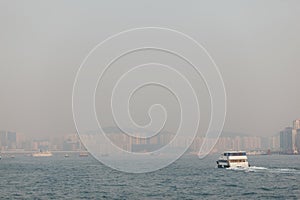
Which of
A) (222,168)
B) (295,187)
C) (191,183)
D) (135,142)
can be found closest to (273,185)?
(295,187)

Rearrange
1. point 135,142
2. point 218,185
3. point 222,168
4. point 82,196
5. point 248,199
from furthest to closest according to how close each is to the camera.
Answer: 1. point 135,142
2. point 222,168
3. point 218,185
4. point 82,196
5. point 248,199

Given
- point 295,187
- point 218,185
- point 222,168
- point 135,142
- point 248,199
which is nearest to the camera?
point 248,199

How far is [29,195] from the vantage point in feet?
176

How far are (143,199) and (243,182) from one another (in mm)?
20740

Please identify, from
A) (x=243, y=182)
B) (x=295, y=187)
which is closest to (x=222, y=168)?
(x=243, y=182)

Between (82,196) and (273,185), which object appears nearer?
(82,196)

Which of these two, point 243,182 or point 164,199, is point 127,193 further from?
point 243,182

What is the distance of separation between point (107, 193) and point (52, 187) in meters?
10.9

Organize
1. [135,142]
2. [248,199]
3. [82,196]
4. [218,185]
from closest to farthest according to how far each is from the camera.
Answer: [248,199] → [82,196] → [218,185] → [135,142]

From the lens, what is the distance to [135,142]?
19625cm

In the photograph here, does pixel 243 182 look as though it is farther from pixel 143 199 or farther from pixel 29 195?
pixel 29 195

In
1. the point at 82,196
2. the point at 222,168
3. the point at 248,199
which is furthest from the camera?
the point at 222,168

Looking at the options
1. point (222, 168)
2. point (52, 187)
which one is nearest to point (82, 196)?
point (52, 187)

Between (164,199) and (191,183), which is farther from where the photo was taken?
(191,183)
